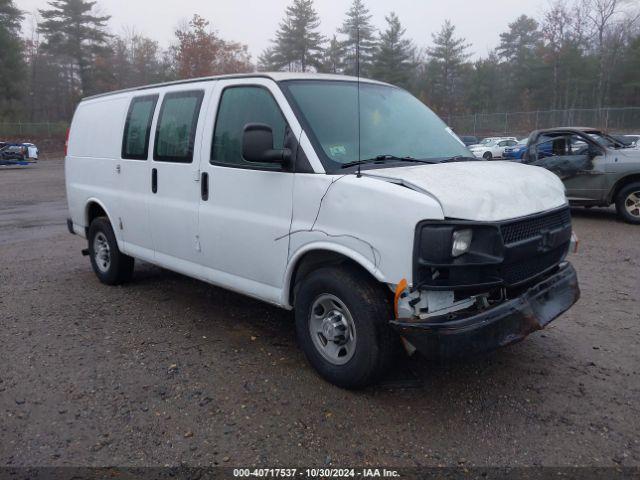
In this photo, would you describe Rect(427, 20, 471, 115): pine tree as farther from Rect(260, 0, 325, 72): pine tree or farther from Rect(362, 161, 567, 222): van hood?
Rect(362, 161, 567, 222): van hood

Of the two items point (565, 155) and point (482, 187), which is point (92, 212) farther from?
point (565, 155)

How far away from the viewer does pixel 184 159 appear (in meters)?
4.84

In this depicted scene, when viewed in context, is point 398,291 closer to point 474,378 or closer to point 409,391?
point 409,391

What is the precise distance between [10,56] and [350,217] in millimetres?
53405

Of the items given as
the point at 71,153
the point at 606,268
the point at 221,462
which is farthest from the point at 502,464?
the point at 71,153

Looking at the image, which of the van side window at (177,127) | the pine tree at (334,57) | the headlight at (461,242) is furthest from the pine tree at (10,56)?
the headlight at (461,242)

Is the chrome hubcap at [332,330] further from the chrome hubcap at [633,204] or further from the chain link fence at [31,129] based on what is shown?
the chain link fence at [31,129]

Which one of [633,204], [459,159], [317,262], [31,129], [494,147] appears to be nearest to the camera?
[317,262]

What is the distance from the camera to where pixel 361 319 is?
3465 mm

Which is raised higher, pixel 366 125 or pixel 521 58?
pixel 521 58

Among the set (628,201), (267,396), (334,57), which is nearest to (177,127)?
(267,396)

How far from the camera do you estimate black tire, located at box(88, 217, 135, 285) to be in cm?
618

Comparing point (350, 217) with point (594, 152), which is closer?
point (350, 217)

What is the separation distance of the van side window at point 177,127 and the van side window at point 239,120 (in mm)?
316
